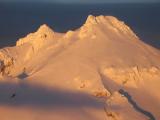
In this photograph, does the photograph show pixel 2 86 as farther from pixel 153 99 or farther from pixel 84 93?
pixel 153 99

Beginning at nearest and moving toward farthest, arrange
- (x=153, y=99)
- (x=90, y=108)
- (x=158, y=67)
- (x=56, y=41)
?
1. (x=90, y=108)
2. (x=153, y=99)
3. (x=158, y=67)
4. (x=56, y=41)

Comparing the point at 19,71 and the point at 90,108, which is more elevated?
the point at 19,71

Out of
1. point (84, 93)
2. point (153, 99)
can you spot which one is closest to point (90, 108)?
point (84, 93)

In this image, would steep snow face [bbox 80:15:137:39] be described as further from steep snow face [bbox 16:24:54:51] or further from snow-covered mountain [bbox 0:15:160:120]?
steep snow face [bbox 16:24:54:51]

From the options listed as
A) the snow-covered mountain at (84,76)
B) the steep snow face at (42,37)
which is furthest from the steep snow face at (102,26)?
the steep snow face at (42,37)

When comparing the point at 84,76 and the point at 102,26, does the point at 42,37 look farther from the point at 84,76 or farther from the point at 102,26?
the point at 84,76

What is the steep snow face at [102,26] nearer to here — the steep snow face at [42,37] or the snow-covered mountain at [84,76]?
the snow-covered mountain at [84,76]

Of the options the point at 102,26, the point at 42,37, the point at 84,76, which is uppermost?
the point at 42,37

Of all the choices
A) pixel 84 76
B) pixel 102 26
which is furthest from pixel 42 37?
pixel 84 76
